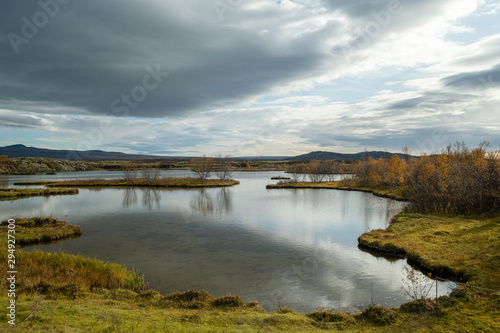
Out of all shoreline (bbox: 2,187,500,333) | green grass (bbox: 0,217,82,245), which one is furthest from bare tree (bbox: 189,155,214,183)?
shoreline (bbox: 2,187,500,333)

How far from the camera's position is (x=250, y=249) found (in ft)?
67.5

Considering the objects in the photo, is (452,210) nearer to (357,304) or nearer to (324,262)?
(324,262)

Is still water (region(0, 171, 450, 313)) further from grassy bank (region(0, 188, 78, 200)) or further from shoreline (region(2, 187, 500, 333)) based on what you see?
grassy bank (region(0, 188, 78, 200))

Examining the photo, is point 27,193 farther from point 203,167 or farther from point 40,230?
point 203,167

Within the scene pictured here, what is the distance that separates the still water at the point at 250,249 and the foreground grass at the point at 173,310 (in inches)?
66.5

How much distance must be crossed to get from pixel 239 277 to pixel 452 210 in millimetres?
25227

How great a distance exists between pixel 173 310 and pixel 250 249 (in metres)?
10.5

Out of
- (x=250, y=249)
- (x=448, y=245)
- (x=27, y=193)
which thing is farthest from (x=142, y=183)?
(x=448, y=245)

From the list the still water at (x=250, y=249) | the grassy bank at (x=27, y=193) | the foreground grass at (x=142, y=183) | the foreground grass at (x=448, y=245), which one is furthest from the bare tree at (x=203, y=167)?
the foreground grass at (x=448, y=245)

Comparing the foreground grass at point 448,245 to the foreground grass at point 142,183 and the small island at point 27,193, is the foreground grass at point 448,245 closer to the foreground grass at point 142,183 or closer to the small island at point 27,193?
the foreground grass at point 142,183

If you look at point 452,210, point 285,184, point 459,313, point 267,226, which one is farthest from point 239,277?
point 285,184

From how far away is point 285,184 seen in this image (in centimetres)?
7119

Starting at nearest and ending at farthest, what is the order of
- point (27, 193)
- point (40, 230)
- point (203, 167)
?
point (40, 230)
point (27, 193)
point (203, 167)

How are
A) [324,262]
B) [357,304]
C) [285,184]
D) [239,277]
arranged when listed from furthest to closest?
[285,184]
[324,262]
[239,277]
[357,304]
